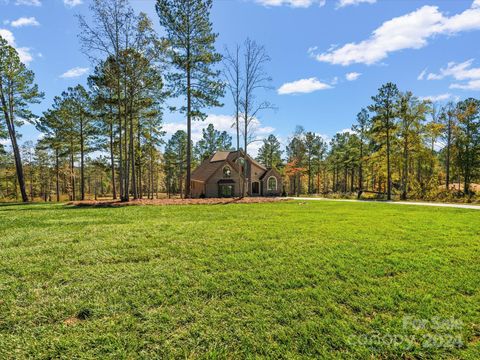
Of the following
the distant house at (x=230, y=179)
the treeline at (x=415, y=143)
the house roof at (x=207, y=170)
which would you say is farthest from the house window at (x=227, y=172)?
the treeline at (x=415, y=143)

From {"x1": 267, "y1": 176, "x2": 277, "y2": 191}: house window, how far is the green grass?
24.5 meters

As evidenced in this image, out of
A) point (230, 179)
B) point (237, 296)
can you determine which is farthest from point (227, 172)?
point (237, 296)

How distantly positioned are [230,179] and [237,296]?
79.7ft

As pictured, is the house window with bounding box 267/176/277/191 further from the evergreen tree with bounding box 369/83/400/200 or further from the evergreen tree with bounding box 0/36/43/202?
the evergreen tree with bounding box 0/36/43/202

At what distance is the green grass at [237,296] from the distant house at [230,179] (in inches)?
764

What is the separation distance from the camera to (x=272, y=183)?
30.7 metres

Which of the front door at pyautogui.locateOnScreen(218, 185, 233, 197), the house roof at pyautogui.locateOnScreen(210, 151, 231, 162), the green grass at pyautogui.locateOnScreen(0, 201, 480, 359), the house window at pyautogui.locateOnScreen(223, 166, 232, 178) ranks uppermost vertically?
the house roof at pyautogui.locateOnScreen(210, 151, 231, 162)

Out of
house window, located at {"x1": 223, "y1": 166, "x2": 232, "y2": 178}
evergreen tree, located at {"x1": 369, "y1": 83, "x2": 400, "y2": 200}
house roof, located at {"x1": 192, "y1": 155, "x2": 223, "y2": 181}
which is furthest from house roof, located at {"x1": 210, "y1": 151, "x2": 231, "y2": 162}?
evergreen tree, located at {"x1": 369, "y1": 83, "x2": 400, "y2": 200}

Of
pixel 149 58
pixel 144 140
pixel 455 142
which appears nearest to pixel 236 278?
pixel 149 58

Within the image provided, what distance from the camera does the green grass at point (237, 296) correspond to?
238 centimetres

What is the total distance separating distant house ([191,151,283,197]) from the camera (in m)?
26.8

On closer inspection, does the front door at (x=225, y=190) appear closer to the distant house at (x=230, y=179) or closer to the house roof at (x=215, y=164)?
the distant house at (x=230, y=179)

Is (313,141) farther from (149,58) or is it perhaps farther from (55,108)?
(55,108)

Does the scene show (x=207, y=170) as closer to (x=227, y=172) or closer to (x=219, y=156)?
(x=227, y=172)
